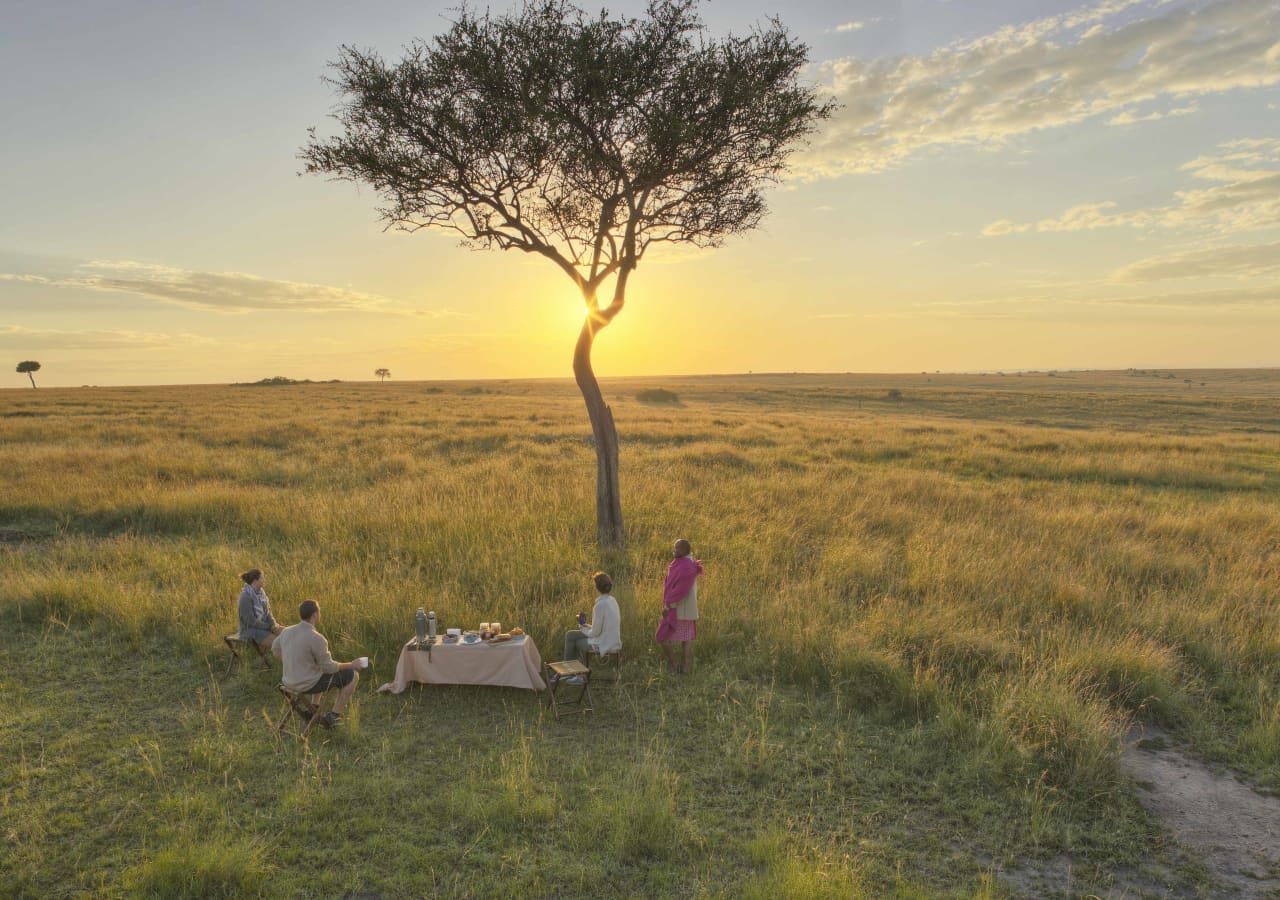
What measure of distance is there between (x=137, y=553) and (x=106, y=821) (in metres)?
8.28

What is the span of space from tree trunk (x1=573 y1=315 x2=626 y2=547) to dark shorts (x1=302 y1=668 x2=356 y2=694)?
19.7ft

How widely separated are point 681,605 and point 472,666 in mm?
2517

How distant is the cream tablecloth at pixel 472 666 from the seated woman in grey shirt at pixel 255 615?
178 cm

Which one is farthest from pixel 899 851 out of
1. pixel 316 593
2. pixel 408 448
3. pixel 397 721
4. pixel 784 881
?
pixel 408 448

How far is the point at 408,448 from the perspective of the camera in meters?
26.7

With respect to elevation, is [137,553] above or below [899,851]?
above

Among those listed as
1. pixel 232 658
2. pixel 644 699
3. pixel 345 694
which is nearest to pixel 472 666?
pixel 345 694

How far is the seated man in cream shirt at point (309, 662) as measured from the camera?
6.71 m

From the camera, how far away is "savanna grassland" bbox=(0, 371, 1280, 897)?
502cm

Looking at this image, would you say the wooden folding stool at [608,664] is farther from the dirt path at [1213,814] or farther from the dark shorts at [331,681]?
the dirt path at [1213,814]

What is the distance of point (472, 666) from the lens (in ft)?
24.8

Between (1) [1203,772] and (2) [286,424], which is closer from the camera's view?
(1) [1203,772]

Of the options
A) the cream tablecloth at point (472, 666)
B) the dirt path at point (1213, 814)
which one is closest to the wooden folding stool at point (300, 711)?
the cream tablecloth at point (472, 666)

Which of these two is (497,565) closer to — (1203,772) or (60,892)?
(60,892)
